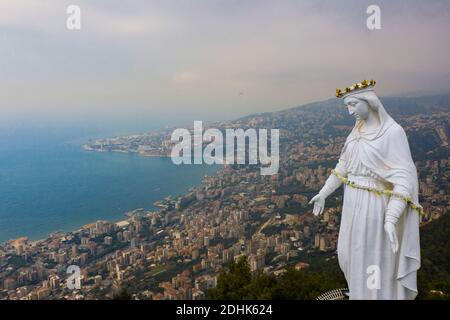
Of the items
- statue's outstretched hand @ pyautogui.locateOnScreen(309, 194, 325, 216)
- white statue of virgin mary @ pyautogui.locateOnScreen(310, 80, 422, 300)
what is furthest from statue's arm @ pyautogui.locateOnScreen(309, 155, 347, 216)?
white statue of virgin mary @ pyautogui.locateOnScreen(310, 80, 422, 300)

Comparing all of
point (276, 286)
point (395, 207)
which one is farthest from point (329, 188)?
point (276, 286)

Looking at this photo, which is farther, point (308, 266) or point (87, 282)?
point (87, 282)

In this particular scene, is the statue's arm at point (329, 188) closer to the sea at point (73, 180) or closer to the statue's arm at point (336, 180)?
the statue's arm at point (336, 180)

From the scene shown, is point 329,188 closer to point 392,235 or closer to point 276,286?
point 392,235

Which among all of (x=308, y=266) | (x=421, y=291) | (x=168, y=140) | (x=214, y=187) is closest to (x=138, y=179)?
(x=168, y=140)
